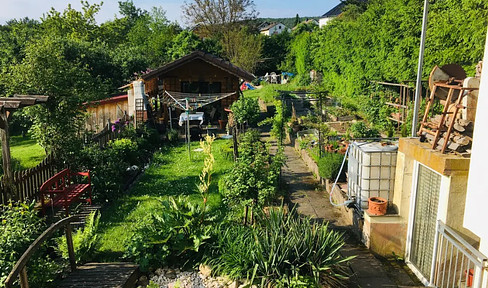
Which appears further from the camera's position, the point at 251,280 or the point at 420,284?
the point at 420,284

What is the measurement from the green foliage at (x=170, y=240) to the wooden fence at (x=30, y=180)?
2.88 m

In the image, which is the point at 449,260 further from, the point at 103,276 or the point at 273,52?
the point at 273,52

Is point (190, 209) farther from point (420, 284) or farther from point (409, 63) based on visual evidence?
point (409, 63)

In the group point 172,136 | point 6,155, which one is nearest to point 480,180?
point 6,155

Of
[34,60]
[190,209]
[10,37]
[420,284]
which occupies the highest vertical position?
[10,37]

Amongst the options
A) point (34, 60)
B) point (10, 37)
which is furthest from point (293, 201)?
point (10, 37)

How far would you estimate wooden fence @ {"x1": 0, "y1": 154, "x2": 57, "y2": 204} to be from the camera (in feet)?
25.8

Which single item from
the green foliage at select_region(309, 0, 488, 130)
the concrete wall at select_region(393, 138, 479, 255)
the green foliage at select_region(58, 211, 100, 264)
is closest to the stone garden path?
the concrete wall at select_region(393, 138, 479, 255)

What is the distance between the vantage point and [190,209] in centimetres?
735

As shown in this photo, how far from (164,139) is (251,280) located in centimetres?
1273

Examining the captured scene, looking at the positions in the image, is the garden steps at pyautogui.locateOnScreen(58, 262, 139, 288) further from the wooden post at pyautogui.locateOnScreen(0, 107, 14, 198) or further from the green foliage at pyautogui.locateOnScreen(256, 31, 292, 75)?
the green foliage at pyautogui.locateOnScreen(256, 31, 292, 75)

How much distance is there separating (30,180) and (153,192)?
3266 mm

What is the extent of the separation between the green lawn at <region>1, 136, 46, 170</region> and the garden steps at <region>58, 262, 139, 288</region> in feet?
32.6

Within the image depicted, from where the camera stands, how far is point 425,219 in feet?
21.3
